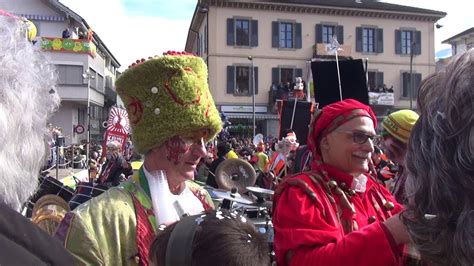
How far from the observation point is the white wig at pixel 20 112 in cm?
107

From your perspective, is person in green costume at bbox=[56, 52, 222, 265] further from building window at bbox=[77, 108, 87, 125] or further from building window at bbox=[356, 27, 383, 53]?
building window at bbox=[77, 108, 87, 125]

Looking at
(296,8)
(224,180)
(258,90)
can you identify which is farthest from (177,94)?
(296,8)

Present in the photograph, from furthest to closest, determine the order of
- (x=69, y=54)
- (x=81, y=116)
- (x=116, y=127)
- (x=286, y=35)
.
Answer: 1. (x=81, y=116)
2. (x=286, y=35)
3. (x=69, y=54)
4. (x=116, y=127)

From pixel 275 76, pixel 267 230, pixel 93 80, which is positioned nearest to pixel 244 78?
pixel 275 76

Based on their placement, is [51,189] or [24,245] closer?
[24,245]

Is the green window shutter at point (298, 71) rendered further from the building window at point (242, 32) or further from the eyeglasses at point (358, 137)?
the eyeglasses at point (358, 137)

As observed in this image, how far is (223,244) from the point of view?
129 cm

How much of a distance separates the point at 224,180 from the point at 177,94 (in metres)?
4.75

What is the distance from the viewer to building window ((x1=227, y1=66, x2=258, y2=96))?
100 ft

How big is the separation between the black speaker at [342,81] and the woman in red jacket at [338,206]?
158 centimetres

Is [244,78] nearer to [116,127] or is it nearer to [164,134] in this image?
[116,127]

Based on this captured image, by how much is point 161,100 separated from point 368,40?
32738 mm

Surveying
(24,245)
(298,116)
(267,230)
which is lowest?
(267,230)

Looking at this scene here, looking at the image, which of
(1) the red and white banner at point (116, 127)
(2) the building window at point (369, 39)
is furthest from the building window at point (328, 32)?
(1) the red and white banner at point (116, 127)
